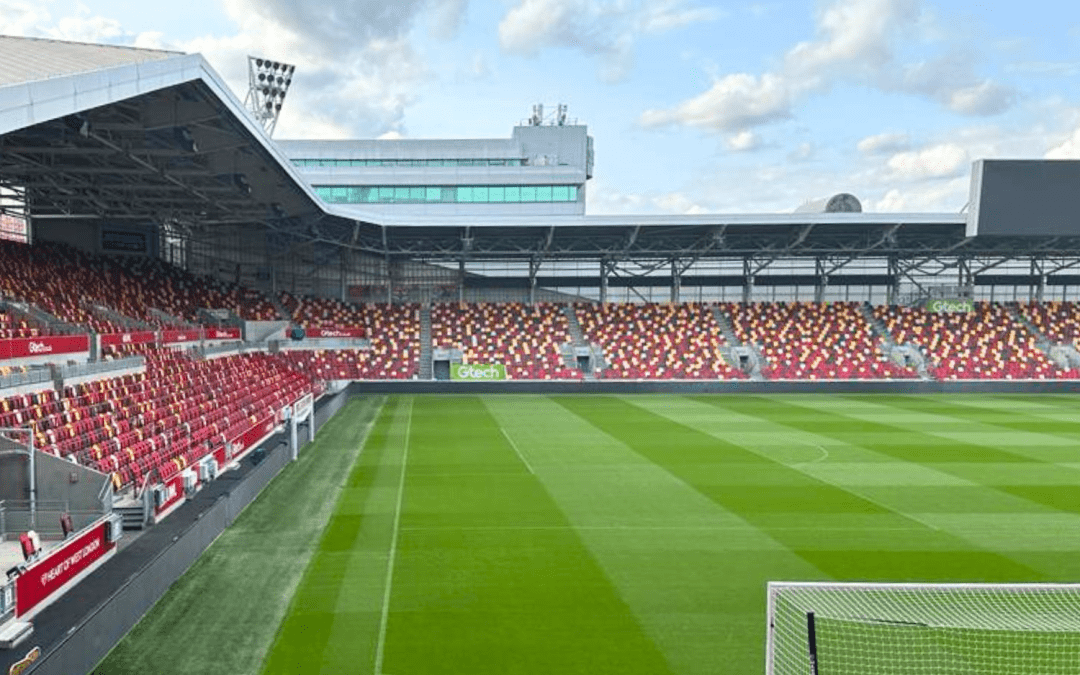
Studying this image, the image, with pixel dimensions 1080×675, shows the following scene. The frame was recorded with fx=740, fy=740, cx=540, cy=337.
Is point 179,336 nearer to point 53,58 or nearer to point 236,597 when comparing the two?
point 53,58

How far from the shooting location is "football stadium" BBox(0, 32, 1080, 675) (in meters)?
9.63

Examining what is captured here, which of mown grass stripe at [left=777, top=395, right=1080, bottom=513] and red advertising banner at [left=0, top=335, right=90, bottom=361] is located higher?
red advertising banner at [left=0, top=335, right=90, bottom=361]

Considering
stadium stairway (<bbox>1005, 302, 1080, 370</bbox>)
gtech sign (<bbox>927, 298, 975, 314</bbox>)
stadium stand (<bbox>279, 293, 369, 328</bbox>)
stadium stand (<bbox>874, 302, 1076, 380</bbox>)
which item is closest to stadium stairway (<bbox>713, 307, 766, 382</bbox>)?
stadium stand (<bbox>874, 302, 1076, 380</bbox>)

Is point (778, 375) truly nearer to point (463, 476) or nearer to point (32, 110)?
point (463, 476)

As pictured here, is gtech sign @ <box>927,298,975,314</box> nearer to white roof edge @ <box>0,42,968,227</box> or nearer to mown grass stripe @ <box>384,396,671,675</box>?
white roof edge @ <box>0,42,968,227</box>

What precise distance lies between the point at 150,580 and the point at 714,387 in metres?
34.6

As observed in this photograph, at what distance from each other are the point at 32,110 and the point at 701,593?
12.2m

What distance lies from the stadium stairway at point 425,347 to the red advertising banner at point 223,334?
10.3 metres

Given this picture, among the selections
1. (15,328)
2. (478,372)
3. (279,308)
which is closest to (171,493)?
(15,328)

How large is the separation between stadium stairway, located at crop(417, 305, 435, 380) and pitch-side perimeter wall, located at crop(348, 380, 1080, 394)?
1977 millimetres

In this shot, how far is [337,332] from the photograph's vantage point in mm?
43312

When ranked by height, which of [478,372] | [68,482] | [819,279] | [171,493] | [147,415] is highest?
[819,279]

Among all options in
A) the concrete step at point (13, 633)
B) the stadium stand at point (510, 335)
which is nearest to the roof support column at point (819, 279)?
the stadium stand at point (510, 335)

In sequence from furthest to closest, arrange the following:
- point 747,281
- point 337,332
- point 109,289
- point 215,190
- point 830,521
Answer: point 747,281 → point 337,332 → point 109,289 → point 215,190 → point 830,521
